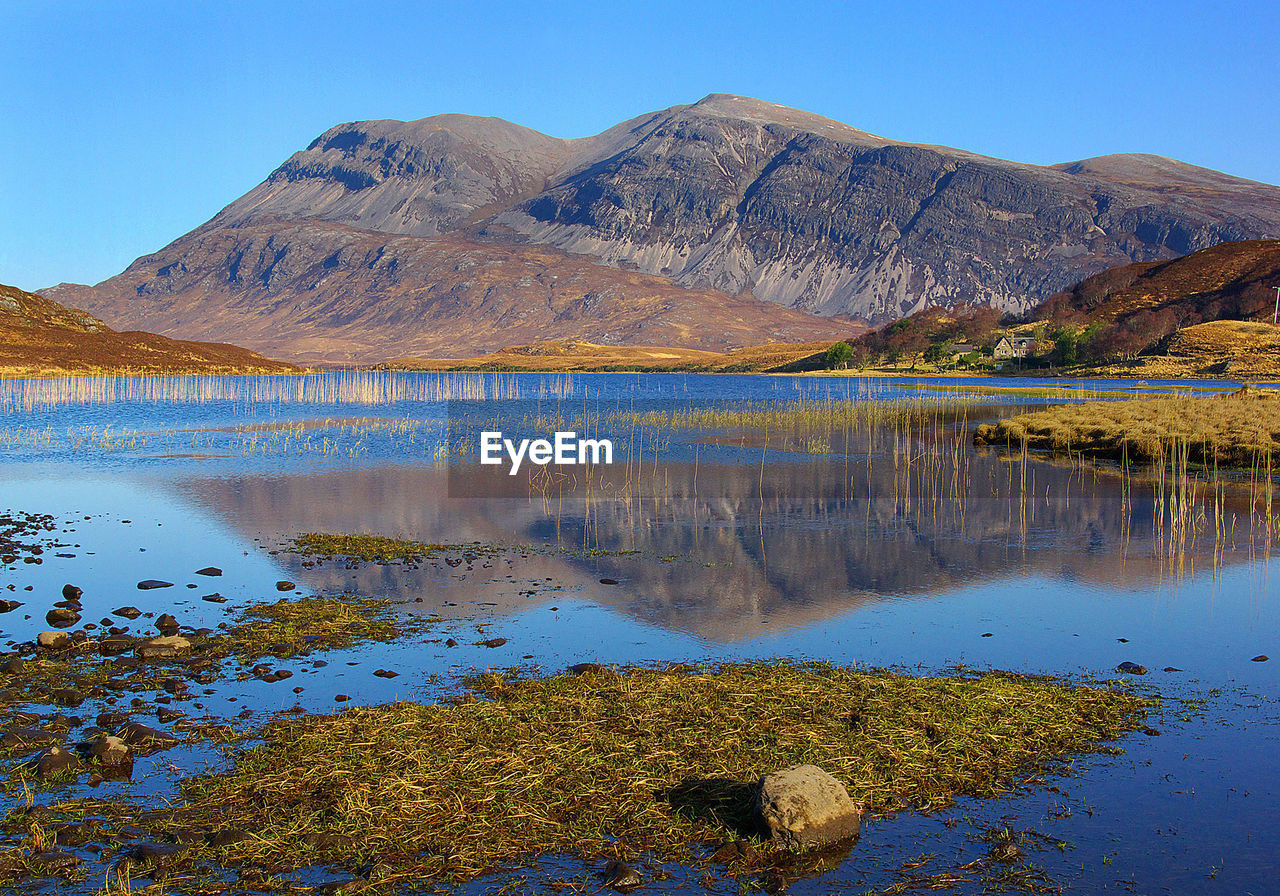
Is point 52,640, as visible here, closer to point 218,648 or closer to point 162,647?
point 162,647

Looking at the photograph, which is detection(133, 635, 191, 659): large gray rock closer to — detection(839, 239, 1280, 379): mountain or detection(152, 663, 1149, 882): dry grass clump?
detection(152, 663, 1149, 882): dry grass clump

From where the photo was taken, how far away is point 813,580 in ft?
56.5

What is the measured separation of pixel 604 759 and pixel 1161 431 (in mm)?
35192

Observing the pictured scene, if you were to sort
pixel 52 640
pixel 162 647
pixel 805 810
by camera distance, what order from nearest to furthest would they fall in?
pixel 805 810
pixel 162 647
pixel 52 640

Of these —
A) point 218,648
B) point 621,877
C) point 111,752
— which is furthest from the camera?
point 218,648

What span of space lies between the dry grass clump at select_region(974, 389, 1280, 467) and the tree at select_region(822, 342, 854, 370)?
10785 centimetres

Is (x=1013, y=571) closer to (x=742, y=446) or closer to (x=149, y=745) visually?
(x=149, y=745)

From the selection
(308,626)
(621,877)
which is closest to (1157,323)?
(308,626)

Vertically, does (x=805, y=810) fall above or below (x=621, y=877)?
above

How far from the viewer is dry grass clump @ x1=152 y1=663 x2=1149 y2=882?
7715mm

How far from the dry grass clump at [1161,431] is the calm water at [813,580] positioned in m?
4.18

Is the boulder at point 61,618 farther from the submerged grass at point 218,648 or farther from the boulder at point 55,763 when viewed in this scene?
the boulder at point 55,763

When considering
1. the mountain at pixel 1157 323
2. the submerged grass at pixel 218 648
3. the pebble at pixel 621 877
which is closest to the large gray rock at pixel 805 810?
the pebble at pixel 621 877

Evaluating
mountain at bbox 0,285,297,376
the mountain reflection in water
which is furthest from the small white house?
the mountain reflection in water
